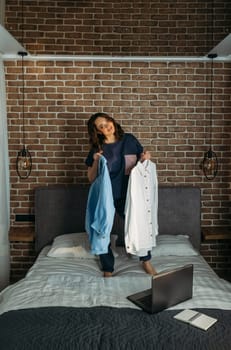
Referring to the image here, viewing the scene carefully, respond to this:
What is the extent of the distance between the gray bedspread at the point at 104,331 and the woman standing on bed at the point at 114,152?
2.74 ft

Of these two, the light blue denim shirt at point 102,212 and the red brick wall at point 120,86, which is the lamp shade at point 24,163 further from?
the light blue denim shirt at point 102,212

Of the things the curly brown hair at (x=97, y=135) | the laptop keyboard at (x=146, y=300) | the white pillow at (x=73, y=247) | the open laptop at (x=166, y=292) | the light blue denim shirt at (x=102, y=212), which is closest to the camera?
the open laptop at (x=166, y=292)

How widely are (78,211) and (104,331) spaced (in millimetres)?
1799

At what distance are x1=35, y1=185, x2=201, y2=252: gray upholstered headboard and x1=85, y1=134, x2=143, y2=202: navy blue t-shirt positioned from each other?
705 mm

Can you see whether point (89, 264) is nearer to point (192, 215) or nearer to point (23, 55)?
point (192, 215)

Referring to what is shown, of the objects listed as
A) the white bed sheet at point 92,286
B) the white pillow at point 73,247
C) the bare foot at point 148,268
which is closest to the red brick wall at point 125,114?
the white pillow at point 73,247

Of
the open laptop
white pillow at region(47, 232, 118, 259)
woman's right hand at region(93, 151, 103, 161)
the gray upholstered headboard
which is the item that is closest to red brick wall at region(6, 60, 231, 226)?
the gray upholstered headboard

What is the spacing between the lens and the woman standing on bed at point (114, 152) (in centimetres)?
297

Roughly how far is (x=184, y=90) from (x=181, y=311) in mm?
2328

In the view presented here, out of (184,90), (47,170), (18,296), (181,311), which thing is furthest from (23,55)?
(181,311)

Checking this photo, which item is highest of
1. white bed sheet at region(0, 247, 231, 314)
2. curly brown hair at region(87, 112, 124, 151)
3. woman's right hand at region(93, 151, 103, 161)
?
curly brown hair at region(87, 112, 124, 151)

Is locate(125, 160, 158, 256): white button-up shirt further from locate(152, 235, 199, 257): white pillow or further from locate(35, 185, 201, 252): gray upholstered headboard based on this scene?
locate(35, 185, 201, 252): gray upholstered headboard

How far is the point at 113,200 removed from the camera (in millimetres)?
3051

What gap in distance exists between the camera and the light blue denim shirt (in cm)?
288
